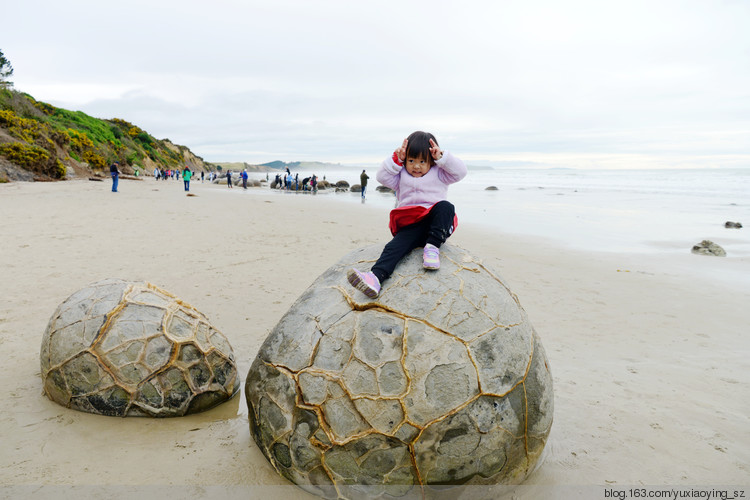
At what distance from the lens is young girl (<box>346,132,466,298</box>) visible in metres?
3.18

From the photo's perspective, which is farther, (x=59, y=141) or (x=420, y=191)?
(x=59, y=141)

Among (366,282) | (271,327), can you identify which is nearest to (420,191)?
(366,282)

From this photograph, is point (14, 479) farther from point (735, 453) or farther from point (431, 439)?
point (735, 453)

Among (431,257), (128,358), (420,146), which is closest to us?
(431,257)

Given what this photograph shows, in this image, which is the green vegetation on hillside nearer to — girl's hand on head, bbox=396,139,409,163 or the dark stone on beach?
girl's hand on head, bbox=396,139,409,163

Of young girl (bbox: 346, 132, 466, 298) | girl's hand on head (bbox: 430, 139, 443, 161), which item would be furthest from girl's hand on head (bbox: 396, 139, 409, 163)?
girl's hand on head (bbox: 430, 139, 443, 161)

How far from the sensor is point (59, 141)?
28953 mm

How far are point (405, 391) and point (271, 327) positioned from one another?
350cm

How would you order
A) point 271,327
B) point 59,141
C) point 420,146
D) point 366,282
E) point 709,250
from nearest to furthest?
point 366,282
point 420,146
point 271,327
point 709,250
point 59,141

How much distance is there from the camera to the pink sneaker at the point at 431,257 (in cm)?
302

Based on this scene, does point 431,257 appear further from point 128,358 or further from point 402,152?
point 128,358

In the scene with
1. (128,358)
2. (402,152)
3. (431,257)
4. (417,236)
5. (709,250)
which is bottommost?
(128,358)

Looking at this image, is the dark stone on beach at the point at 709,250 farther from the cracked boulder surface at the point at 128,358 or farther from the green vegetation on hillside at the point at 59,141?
the green vegetation on hillside at the point at 59,141

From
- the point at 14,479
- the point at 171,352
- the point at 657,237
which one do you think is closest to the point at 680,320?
the point at 171,352
